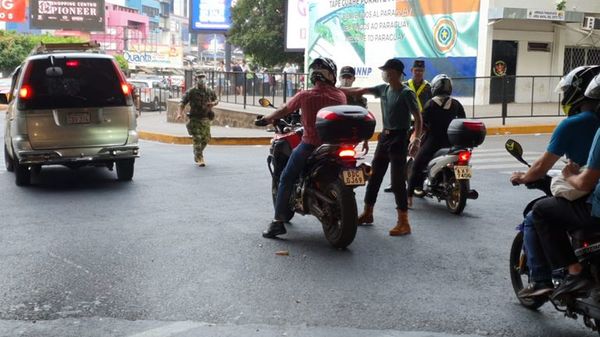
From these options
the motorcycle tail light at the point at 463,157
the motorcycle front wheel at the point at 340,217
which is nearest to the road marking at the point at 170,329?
the motorcycle front wheel at the point at 340,217

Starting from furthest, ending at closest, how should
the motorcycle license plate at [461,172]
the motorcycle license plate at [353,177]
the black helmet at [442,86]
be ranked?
the black helmet at [442,86] → the motorcycle license plate at [461,172] → the motorcycle license plate at [353,177]

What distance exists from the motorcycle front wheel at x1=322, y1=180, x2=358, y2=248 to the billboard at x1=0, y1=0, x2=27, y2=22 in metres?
54.4

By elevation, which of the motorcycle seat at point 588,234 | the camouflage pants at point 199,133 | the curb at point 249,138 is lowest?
the curb at point 249,138

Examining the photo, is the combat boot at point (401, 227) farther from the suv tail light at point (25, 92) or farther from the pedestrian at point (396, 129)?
Result: the suv tail light at point (25, 92)

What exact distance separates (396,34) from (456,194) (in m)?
22.0

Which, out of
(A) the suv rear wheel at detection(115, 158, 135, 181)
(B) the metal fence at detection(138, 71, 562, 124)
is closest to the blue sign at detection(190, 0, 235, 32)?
(B) the metal fence at detection(138, 71, 562, 124)

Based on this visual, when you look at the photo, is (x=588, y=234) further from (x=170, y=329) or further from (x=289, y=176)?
(x=289, y=176)

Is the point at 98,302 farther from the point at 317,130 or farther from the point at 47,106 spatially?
the point at 47,106

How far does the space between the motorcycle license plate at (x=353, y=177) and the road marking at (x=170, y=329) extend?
7.68 feet

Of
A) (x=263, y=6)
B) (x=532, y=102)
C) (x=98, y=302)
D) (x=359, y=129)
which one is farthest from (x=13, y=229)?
(x=263, y=6)

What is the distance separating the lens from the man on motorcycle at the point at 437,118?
9.50 m

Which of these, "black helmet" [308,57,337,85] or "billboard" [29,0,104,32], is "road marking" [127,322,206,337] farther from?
"billboard" [29,0,104,32]

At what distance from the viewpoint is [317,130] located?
714 cm

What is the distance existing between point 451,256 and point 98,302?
10.4 feet
